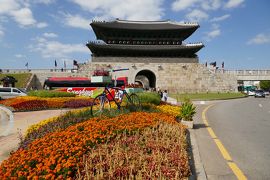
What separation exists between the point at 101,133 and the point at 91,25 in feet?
162

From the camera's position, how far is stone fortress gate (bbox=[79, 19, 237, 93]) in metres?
54.8

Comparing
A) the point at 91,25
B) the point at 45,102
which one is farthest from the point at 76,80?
the point at 45,102

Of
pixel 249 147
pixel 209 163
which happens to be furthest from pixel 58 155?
pixel 249 147

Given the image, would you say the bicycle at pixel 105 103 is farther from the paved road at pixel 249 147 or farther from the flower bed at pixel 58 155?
the paved road at pixel 249 147

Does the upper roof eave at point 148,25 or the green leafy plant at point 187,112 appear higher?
the upper roof eave at point 148,25

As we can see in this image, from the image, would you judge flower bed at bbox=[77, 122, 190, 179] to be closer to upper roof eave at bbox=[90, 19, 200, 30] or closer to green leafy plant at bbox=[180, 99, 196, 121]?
green leafy plant at bbox=[180, 99, 196, 121]

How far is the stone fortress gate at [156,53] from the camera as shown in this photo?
2157 inches

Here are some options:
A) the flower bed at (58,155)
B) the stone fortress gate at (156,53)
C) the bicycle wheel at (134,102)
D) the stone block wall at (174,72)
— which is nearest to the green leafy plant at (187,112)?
the bicycle wheel at (134,102)

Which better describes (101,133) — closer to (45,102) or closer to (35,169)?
(35,169)

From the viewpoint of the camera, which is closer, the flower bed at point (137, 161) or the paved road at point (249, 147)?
the flower bed at point (137, 161)

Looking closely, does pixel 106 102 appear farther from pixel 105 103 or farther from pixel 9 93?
pixel 9 93

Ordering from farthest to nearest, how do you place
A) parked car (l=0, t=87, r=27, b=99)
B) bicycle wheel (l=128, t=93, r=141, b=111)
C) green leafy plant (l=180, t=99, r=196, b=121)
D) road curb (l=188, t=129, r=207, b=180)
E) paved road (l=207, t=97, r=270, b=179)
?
1. parked car (l=0, t=87, r=27, b=99)
2. bicycle wheel (l=128, t=93, r=141, b=111)
3. green leafy plant (l=180, t=99, r=196, b=121)
4. paved road (l=207, t=97, r=270, b=179)
5. road curb (l=188, t=129, r=207, b=180)

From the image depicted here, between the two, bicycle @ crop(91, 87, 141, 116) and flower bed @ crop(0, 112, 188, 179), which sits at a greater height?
bicycle @ crop(91, 87, 141, 116)

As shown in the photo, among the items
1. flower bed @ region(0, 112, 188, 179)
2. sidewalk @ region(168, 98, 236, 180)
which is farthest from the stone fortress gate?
flower bed @ region(0, 112, 188, 179)
